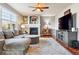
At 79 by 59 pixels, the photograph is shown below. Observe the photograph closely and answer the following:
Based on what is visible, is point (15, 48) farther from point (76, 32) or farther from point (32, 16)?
point (32, 16)

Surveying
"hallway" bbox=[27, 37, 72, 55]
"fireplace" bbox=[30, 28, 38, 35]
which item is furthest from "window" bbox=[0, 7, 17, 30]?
"fireplace" bbox=[30, 28, 38, 35]

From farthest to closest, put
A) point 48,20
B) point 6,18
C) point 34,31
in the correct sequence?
1. point 48,20
2. point 34,31
3. point 6,18

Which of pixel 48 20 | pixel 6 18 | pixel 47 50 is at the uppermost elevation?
pixel 48 20

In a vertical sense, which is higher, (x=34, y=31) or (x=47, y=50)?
(x=34, y=31)

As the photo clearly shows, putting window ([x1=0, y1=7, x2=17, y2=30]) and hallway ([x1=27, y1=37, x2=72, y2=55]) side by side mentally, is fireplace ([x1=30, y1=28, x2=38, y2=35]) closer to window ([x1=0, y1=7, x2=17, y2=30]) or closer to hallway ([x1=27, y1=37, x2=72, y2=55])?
window ([x1=0, y1=7, x2=17, y2=30])

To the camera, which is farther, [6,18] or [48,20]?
[48,20]

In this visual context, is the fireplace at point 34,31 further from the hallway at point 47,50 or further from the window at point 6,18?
the hallway at point 47,50

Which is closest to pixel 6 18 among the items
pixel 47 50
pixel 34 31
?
pixel 47 50

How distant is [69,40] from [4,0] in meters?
4.62

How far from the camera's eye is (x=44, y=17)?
38.0 feet

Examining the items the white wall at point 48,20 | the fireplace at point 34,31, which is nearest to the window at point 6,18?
the fireplace at point 34,31

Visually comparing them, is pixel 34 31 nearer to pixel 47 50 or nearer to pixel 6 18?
pixel 6 18
